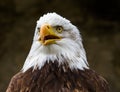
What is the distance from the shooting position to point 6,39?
30.8ft

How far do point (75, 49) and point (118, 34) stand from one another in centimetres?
443

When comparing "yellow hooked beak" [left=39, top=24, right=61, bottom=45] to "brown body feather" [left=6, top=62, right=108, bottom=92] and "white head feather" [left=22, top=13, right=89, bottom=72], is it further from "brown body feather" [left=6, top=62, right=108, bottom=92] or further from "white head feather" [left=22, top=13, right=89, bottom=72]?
"brown body feather" [left=6, top=62, right=108, bottom=92]

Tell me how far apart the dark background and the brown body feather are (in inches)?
169

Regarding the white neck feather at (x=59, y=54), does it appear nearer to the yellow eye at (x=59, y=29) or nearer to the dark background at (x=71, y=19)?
the yellow eye at (x=59, y=29)

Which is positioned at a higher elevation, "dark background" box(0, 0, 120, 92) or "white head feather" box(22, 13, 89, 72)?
"dark background" box(0, 0, 120, 92)

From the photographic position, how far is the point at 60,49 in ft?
16.3

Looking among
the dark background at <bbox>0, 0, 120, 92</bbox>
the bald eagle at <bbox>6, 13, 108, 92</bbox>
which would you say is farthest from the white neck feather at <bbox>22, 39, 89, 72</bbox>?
the dark background at <bbox>0, 0, 120, 92</bbox>

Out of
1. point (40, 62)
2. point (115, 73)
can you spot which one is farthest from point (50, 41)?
point (115, 73)

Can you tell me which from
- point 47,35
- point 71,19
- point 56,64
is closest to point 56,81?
point 56,64

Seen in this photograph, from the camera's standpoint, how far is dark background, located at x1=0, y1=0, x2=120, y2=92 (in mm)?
9344

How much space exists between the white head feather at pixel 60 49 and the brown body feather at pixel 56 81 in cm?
5

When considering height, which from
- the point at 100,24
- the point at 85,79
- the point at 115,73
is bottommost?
the point at 85,79

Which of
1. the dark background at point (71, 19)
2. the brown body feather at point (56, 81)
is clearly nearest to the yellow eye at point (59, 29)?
the brown body feather at point (56, 81)

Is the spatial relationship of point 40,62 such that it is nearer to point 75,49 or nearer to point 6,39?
point 75,49
